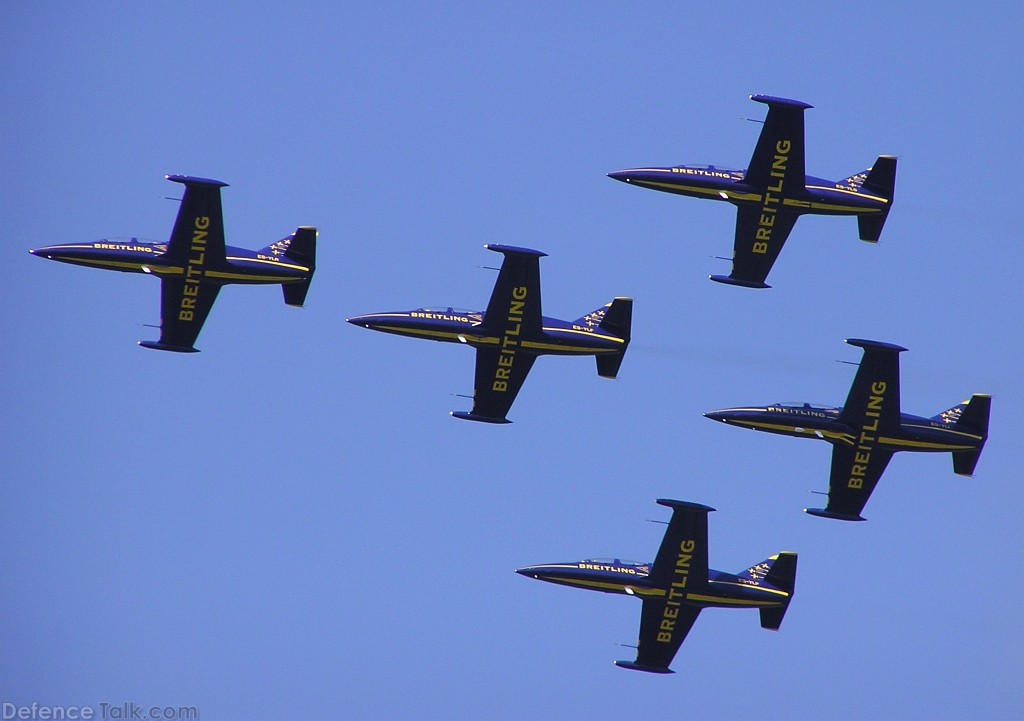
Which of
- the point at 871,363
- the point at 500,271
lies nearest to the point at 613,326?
the point at 500,271

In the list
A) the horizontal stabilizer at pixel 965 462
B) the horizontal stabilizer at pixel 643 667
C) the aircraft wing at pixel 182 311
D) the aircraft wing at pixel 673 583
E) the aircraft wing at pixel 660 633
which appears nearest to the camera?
the aircraft wing at pixel 182 311

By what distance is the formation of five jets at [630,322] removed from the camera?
90.4 metres

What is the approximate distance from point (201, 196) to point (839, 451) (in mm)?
30849

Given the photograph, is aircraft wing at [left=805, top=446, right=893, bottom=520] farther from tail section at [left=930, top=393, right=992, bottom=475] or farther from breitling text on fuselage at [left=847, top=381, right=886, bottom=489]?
tail section at [left=930, top=393, right=992, bottom=475]

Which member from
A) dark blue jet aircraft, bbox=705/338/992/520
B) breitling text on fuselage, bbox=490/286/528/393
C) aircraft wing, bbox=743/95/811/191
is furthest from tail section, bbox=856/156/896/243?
breitling text on fuselage, bbox=490/286/528/393

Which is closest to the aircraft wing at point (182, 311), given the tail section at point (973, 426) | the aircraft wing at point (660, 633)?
the aircraft wing at point (660, 633)

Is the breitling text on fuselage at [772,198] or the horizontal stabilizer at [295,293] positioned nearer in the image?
the breitling text on fuselage at [772,198]

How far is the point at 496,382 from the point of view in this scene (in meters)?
93.1

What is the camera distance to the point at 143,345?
92.8m

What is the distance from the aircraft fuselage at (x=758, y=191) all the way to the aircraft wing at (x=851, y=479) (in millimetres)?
10973

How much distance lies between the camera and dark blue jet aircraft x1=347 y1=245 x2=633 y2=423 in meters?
90.2

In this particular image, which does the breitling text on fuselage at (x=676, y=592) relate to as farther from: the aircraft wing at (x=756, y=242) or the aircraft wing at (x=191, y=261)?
the aircraft wing at (x=191, y=261)

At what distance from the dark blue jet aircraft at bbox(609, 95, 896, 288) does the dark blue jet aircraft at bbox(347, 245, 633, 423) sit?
18.5 feet

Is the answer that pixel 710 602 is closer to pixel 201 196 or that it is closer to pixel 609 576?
pixel 609 576
